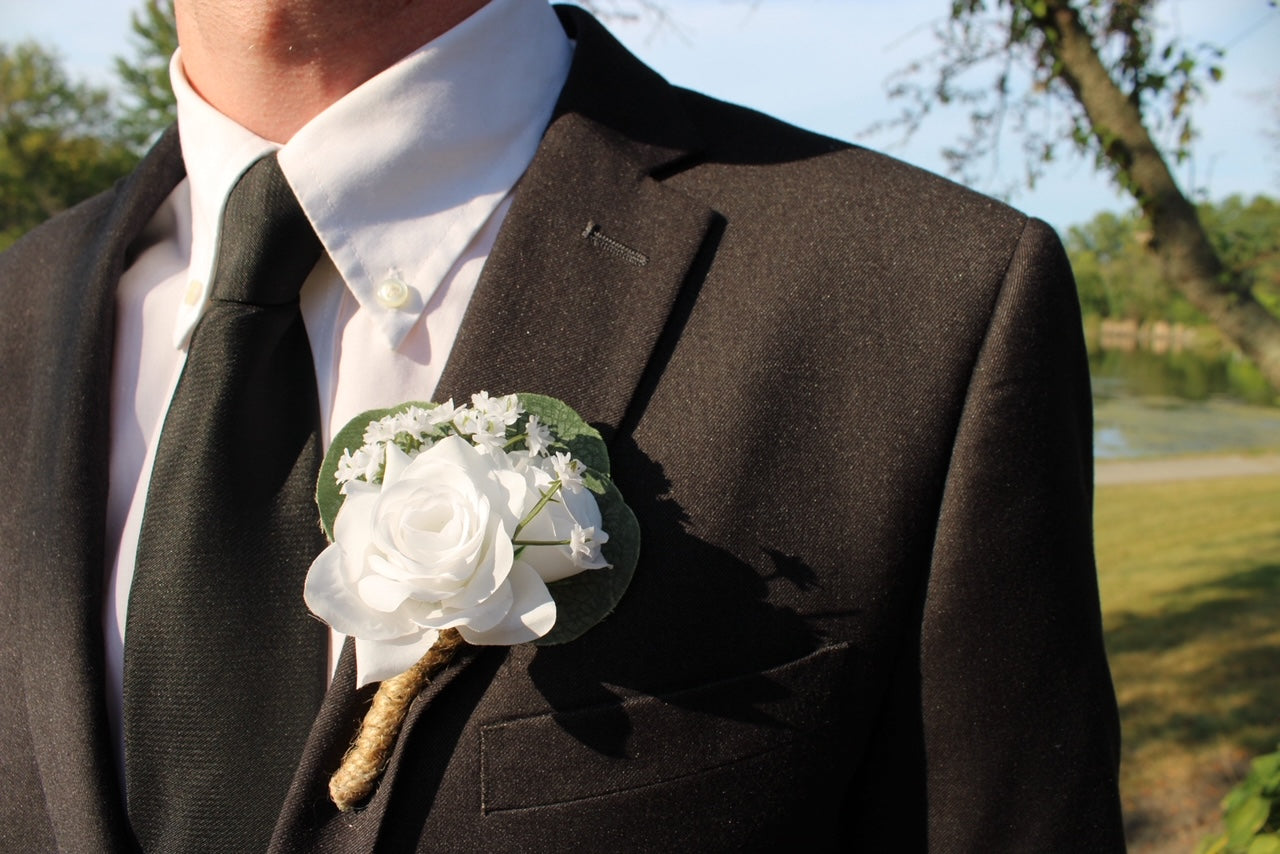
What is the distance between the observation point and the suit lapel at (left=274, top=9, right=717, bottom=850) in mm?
1130

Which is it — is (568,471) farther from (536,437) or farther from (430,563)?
(430,563)

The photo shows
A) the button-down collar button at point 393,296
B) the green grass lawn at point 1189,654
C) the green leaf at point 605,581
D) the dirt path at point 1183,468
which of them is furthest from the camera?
the dirt path at point 1183,468

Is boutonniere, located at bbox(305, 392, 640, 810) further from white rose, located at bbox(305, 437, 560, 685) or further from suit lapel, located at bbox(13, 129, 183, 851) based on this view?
suit lapel, located at bbox(13, 129, 183, 851)

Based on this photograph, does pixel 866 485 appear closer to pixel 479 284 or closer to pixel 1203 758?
pixel 479 284

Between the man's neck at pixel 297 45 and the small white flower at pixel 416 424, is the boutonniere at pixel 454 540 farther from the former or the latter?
the man's neck at pixel 297 45

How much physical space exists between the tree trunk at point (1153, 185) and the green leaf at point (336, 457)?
350 cm

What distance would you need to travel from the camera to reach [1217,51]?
3.86m

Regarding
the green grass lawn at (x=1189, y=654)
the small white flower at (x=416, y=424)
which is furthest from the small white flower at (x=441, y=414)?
the green grass lawn at (x=1189, y=654)

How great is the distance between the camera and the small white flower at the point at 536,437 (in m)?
1.08

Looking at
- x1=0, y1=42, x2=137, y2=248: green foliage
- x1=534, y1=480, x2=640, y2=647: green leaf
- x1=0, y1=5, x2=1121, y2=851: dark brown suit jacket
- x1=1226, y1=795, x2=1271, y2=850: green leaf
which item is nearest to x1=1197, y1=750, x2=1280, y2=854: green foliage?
x1=1226, y1=795, x2=1271, y2=850: green leaf

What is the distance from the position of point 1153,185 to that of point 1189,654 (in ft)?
12.7

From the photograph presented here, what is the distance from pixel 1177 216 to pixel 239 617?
3773 mm

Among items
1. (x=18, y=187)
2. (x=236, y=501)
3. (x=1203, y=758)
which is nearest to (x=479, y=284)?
(x=236, y=501)

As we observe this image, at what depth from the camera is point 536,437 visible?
1.08m
